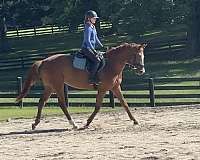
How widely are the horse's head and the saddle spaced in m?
0.73

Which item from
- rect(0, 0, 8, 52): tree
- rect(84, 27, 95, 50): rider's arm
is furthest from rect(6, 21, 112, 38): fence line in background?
rect(84, 27, 95, 50): rider's arm

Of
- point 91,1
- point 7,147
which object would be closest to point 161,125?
point 7,147

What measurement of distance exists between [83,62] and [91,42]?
0.57 metres

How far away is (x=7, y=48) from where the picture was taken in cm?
5872

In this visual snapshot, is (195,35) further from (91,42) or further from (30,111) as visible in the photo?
(91,42)

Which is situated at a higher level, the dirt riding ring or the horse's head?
the horse's head

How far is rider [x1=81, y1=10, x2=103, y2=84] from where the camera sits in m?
15.5

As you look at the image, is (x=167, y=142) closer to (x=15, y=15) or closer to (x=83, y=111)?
(x=83, y=111)

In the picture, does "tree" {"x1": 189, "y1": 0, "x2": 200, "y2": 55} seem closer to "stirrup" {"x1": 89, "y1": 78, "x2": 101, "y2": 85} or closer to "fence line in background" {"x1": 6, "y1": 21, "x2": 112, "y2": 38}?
"fence line in background" {"x1": 6, "y1": 21, "x2": 112, "y2": 38}

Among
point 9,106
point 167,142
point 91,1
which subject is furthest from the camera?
point 91,1

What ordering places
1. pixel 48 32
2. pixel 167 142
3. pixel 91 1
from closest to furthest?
pixel 167 142
pixel 91 1
pixel 48 32

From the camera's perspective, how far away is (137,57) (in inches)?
634

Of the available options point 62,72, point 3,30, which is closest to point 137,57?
point 62,72

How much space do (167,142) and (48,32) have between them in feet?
189
